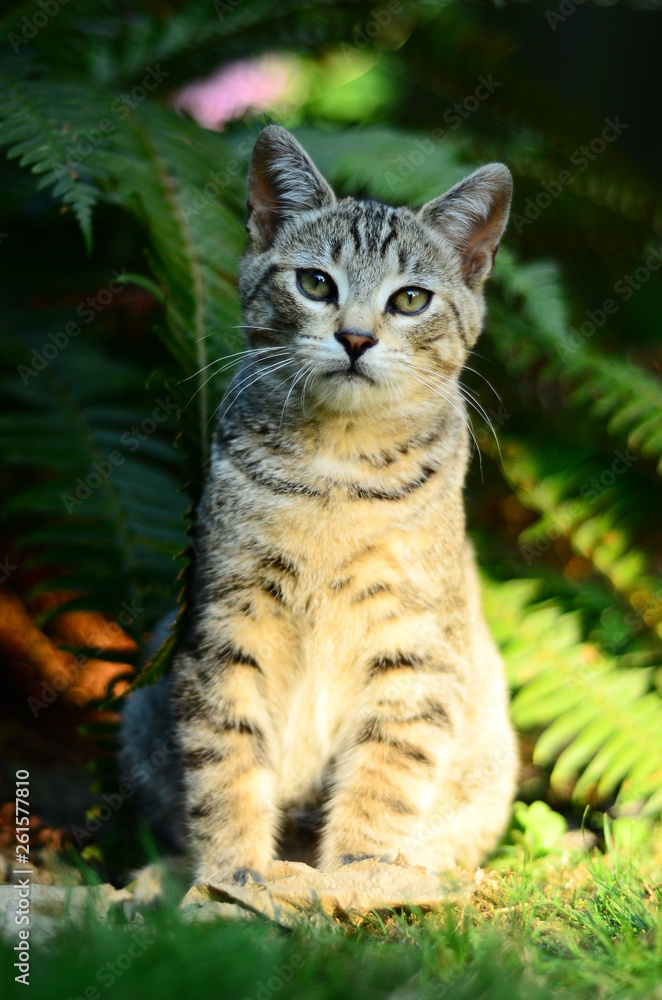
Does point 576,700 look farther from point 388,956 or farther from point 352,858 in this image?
point 388,956

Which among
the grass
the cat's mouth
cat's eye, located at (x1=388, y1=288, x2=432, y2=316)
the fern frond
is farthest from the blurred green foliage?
the grass

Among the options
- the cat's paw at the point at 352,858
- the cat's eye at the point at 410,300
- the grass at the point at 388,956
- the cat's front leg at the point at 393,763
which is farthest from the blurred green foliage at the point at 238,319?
the grass at the point at 388,956

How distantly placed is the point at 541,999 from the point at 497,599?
2271 mm

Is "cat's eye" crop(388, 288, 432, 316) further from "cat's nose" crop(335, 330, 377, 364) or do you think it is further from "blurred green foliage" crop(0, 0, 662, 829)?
"blurred green foliage" crop(0, 0, 662, 829)

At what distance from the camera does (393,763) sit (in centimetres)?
273

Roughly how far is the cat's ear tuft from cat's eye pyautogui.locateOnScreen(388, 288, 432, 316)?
28cm

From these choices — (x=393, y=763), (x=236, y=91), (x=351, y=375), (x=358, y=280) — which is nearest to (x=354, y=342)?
(x=351, y=375)

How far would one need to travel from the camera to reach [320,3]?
4188 millimetres

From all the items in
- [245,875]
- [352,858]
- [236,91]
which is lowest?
[245,875]

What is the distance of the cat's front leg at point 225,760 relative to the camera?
267cm

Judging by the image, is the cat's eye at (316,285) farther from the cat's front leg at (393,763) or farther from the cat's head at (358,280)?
the cat's front leg at (393,763)

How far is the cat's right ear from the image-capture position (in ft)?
9.23

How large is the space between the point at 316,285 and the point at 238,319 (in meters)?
0.45

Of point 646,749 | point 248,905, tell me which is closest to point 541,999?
point 248,905
